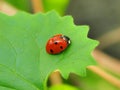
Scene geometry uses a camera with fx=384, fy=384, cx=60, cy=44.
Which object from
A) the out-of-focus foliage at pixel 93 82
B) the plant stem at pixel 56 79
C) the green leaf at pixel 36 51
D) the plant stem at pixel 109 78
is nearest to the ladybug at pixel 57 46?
the green leaf at pixel 36 51

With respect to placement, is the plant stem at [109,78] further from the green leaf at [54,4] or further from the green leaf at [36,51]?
the green leaf at [54,4]

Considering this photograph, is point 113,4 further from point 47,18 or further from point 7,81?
point 7,81

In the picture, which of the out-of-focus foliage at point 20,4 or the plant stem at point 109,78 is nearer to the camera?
the plant stem at point 109,78

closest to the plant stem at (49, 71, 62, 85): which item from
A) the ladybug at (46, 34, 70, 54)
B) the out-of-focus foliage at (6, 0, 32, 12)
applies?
the out-of-focus foliage at (6, 0, 32, 12)

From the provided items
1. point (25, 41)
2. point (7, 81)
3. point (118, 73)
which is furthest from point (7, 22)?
point (118, 73)

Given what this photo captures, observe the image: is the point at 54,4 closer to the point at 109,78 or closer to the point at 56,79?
the point at 56,79

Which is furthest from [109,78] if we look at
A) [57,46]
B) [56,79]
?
[57,46]

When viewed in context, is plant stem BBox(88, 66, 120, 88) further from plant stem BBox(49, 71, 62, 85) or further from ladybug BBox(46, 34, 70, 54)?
ladybug BBox(46, 34, 70, 54)
